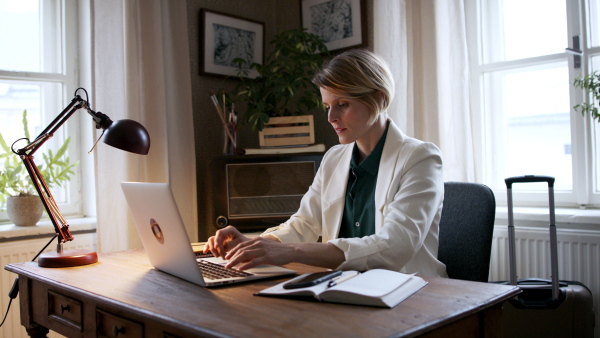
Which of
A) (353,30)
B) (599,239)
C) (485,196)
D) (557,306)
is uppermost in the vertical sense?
(353,30)

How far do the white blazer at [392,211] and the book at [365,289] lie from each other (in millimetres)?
202

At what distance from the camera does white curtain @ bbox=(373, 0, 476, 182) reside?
8.54ft

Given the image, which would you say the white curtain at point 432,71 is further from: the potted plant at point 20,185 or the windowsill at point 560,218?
the potted plant at point 20,185

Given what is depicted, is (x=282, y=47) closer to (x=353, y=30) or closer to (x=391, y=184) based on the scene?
(x=353, y=30)

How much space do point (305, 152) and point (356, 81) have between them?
3.48 ft

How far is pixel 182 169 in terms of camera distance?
2.95m

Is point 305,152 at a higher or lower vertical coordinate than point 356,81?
lower

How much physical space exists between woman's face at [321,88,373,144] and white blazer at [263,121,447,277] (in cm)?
10

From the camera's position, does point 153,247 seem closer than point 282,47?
Yes

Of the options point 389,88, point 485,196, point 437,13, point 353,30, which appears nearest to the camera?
point 485,196

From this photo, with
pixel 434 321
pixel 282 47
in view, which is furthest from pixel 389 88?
pixel 282 47

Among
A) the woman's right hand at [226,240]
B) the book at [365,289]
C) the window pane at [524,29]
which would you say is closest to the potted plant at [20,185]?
the woman's right hand at [226,240]

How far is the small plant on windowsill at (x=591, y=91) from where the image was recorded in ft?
7.43

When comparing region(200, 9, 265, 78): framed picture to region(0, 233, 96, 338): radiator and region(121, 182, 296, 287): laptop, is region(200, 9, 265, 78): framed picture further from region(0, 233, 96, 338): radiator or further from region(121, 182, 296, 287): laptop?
region(121, 182, 296, 287): laptop
